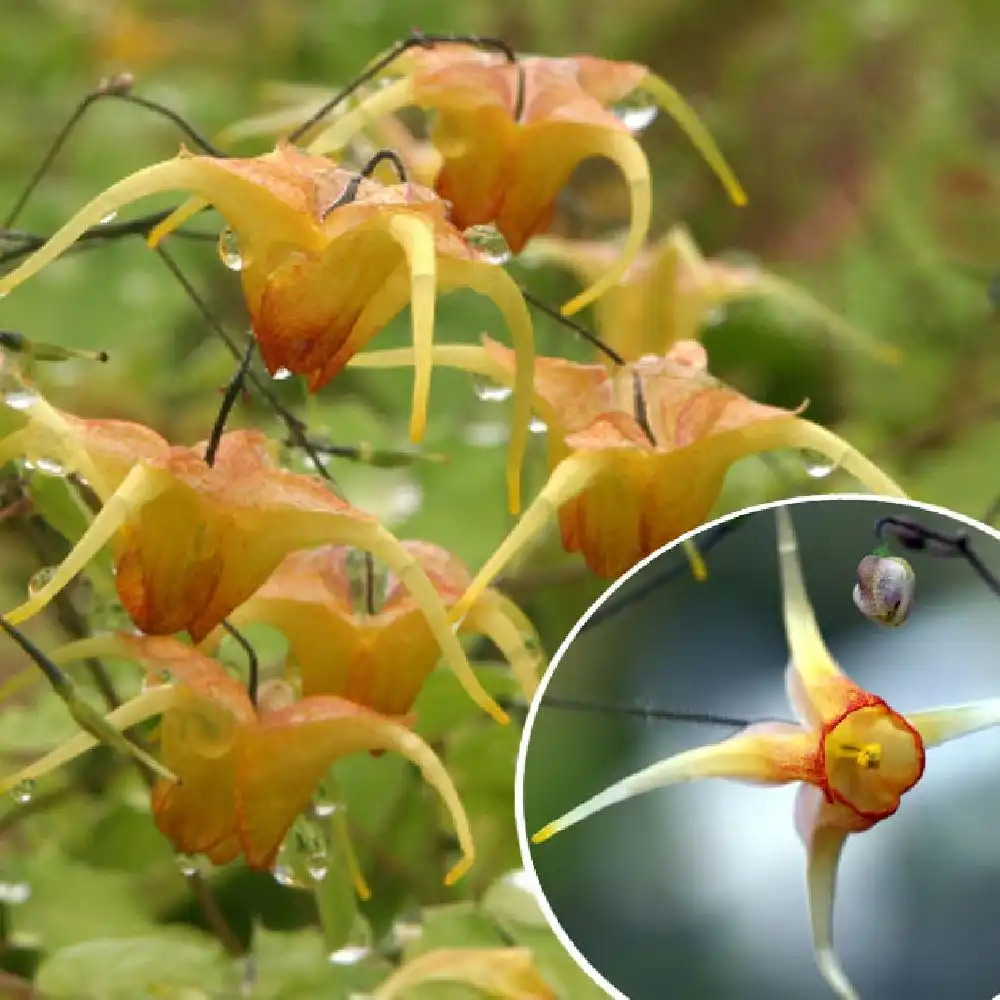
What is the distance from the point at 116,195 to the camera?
36 cm

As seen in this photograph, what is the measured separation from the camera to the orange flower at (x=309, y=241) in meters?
0.36

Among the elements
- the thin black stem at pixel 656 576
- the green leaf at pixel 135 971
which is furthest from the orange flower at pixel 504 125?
the green leaf at pixel 135 971

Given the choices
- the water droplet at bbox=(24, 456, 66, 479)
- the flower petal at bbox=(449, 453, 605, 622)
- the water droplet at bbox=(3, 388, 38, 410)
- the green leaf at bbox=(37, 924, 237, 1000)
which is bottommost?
the green leaf at bbox=(37, 924, 237, 1000)

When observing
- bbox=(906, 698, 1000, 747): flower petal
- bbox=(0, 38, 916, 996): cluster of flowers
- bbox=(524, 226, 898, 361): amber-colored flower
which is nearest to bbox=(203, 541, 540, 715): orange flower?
bbox=(0, 38, 916, 996): cluster of flowers

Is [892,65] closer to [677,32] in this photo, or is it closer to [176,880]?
→ [677,32]

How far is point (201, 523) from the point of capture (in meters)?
0.37

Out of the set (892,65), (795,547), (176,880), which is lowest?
(176,880)

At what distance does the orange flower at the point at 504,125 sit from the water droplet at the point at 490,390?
0.17 ft

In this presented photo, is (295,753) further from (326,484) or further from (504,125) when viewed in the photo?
(504,125)

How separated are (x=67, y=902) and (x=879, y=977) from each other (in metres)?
0.34

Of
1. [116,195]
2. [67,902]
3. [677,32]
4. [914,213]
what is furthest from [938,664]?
[677,32]

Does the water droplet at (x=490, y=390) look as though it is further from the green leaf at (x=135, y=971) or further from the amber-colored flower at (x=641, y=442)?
the green leaf at (x=135, y=971)

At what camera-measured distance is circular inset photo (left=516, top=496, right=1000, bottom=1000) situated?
0.35 metres

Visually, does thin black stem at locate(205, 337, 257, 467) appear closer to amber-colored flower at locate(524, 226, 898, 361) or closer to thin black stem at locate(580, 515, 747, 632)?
thin black stem at locate(580, 515, 747, 632)
